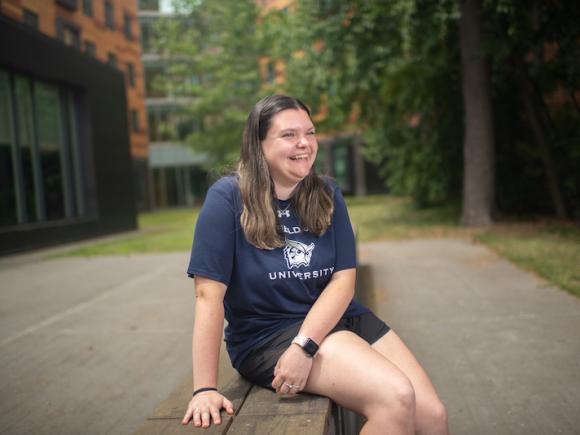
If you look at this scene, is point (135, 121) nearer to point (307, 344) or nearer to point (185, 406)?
point (185, 406)

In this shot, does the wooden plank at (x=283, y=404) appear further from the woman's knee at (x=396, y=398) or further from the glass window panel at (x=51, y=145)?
the glass window panel at (x=51, y=145)

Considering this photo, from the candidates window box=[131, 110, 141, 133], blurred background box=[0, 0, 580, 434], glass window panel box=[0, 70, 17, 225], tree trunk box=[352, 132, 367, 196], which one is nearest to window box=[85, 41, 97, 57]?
blurred background box=[0, 0, 580, 434]

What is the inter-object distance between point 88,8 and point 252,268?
22.3 m

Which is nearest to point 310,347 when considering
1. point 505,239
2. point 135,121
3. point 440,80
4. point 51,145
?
point 505,239

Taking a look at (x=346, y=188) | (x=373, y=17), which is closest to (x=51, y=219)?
(x=373, y=17)

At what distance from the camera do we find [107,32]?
80.4 feet

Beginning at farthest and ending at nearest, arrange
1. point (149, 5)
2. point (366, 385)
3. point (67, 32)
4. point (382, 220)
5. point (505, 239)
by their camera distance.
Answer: point (149, 5)
point (67, 32)
point (382, 220)
point (505, 239)
point (366, 385)

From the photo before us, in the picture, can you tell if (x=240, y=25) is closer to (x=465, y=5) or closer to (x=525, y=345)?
(x=465, y=5)

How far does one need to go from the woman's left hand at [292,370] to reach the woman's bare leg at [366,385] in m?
0.06

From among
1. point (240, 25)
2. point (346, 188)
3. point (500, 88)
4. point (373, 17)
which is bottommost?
point (346, 188)

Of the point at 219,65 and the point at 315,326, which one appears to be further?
the point at 219,65

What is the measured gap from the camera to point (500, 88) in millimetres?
14375

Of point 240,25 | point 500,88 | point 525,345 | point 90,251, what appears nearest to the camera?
point 525,345

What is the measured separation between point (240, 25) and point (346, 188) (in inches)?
488
